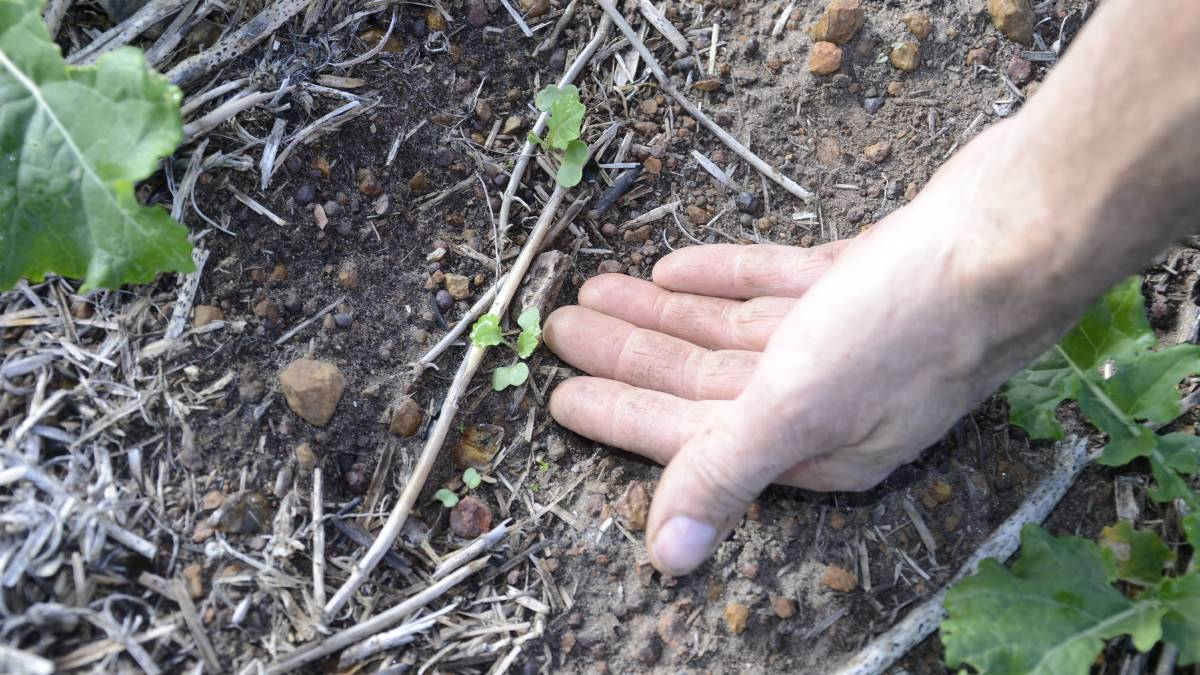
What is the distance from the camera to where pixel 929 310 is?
2.31 metres

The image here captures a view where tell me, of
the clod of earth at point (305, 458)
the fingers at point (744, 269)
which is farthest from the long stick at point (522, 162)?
the clod of earth at point (305, 458)

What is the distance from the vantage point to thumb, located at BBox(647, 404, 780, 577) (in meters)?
2.42

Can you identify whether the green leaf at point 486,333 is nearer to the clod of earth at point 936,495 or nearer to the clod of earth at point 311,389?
the clod of earth at point 311,389

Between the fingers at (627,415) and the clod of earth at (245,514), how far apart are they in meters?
0.98

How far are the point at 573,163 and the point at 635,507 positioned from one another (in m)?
1.27

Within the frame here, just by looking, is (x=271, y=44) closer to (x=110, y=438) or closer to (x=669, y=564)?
(x=110, y=438)

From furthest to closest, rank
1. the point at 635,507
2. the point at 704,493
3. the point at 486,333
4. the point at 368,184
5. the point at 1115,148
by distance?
the point at 368,184 → the point at 486,333 → the point at 635,507 → the point at 704,493 → the point at 1115,148

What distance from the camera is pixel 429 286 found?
323cm

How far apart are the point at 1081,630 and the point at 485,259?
7.36ft

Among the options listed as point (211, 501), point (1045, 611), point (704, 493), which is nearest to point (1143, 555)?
point (1045, 611)

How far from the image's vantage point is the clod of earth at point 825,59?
348 cm

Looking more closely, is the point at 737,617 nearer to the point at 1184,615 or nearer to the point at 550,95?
the point at 1184,615

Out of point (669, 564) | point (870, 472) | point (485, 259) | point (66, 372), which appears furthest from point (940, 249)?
point (66, 372)

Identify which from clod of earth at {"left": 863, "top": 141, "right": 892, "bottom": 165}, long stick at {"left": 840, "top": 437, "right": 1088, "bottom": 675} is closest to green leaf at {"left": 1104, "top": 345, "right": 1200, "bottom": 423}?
long stick at {"left": 840, "top": 437, "right": 1088, "bottom": 675}
